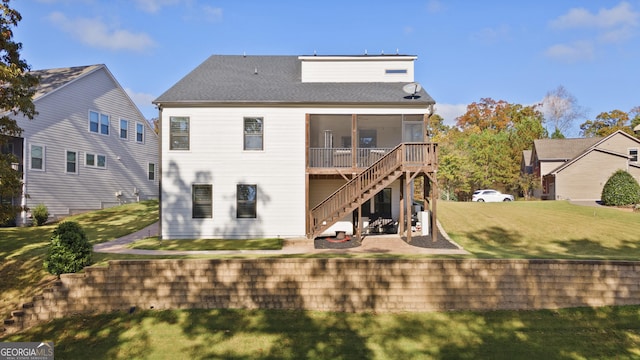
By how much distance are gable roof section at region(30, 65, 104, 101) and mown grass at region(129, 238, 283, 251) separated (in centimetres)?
1137

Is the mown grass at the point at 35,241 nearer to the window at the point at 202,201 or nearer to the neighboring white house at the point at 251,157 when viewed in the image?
the window at the point at 202,201

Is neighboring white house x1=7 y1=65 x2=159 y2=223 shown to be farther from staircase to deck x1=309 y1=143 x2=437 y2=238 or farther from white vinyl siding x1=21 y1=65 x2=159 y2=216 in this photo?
staircase to deck x1=309 y1=143 x2=437 y2=238

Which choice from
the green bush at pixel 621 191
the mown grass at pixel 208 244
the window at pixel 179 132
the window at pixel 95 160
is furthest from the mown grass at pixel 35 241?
the green bush at pixel 621 191

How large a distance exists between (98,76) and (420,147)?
20.6 m

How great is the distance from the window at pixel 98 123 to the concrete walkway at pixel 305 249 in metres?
9.78

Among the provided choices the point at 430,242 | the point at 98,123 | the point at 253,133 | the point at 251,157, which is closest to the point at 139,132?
the point at 98,123

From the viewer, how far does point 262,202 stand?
1680cm

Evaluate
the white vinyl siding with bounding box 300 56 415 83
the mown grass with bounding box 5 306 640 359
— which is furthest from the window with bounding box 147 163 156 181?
the mown grass with bounding box 5 306 640 359

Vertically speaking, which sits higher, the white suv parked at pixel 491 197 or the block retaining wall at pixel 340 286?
the white suv parked at pixel 491 197

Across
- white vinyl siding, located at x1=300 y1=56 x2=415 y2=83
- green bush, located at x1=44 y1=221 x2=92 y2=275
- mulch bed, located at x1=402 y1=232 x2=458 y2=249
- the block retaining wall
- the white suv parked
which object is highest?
white vinyl siding, located at x1=300 y1=56 x2=415 y2=83

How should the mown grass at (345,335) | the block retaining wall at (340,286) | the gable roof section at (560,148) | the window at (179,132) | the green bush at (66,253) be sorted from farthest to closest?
the gable roof section at (560,148)
the window at (179,132)
the green bush at (66,253)
the block retaining wall at (340,286)
the mown grass at (345,335)

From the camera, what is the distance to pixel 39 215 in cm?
1917

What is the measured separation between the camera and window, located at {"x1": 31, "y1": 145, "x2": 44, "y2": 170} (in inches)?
781

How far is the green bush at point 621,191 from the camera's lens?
74.6 ft
